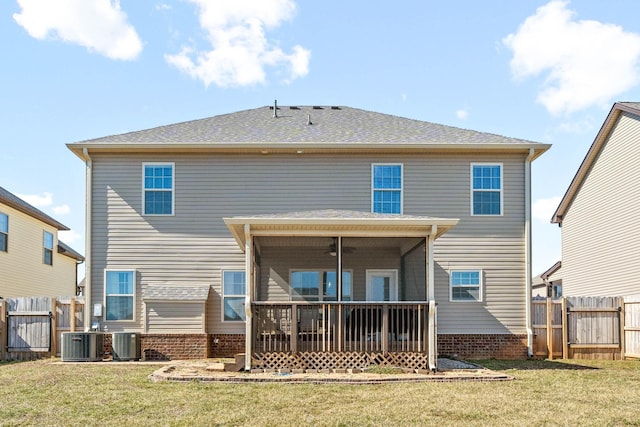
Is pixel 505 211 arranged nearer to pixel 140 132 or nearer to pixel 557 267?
pixel 140 132

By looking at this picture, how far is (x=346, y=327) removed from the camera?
12.5 metres

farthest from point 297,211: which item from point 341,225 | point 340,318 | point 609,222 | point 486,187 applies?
point 609,222

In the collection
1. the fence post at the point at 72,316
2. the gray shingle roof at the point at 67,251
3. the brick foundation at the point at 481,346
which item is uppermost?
the gray shingle roof at the point at 67,251

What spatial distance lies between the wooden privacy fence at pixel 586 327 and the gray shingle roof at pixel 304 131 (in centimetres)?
416

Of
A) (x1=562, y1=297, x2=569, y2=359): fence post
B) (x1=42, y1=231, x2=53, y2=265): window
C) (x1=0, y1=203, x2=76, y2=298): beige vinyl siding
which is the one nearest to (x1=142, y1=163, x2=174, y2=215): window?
(x1=0, y1=203, x2=76, y2=298): beige vinyl siding

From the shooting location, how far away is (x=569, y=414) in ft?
27.5

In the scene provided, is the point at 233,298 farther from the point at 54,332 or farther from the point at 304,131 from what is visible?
the point at 304,131

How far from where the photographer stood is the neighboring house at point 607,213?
19141 mm

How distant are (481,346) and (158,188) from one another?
8502 mm

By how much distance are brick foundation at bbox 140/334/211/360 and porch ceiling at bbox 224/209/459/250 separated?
378cm

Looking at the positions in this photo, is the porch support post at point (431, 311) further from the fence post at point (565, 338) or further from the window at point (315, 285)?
the fence post at point (565, 338)

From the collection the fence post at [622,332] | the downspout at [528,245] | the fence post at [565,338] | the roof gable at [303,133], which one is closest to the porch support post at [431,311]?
the roof gable at [303,133]

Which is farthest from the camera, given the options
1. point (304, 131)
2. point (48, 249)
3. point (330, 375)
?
point (48, 249)

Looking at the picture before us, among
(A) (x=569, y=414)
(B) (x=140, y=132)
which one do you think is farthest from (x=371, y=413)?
(B) (x=140, y=132)
